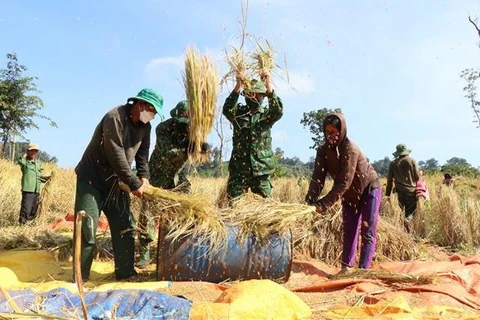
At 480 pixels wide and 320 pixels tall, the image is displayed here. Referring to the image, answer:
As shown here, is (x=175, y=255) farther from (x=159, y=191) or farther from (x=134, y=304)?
(x=134, y=304)

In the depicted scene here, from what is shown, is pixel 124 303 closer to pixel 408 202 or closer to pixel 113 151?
pixel 113 151

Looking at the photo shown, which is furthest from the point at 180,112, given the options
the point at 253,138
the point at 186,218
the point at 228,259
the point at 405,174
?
the point at 405,174

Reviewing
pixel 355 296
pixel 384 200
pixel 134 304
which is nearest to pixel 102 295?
pixel 134 304

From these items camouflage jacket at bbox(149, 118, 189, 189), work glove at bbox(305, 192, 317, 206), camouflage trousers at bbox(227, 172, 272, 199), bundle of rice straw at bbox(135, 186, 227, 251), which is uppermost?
camouflage jacket at bbox(149, 118, 189, 189)

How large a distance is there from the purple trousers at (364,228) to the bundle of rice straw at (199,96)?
165 cm

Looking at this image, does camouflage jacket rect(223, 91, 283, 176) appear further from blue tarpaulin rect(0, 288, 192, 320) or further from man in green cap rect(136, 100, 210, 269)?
blue tarpaulin rect(0, 288, 192, 320)

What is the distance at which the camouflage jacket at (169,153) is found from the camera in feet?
16.7

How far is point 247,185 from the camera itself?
17.2 feet

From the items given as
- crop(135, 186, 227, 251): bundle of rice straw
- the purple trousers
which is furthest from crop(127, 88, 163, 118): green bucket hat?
→ the purple trousers

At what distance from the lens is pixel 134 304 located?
292cm

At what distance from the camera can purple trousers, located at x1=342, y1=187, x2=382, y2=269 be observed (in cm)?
496

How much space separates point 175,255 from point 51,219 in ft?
21.8

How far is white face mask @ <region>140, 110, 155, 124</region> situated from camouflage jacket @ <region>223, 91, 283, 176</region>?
995 mm

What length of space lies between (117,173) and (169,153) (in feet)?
3.18
